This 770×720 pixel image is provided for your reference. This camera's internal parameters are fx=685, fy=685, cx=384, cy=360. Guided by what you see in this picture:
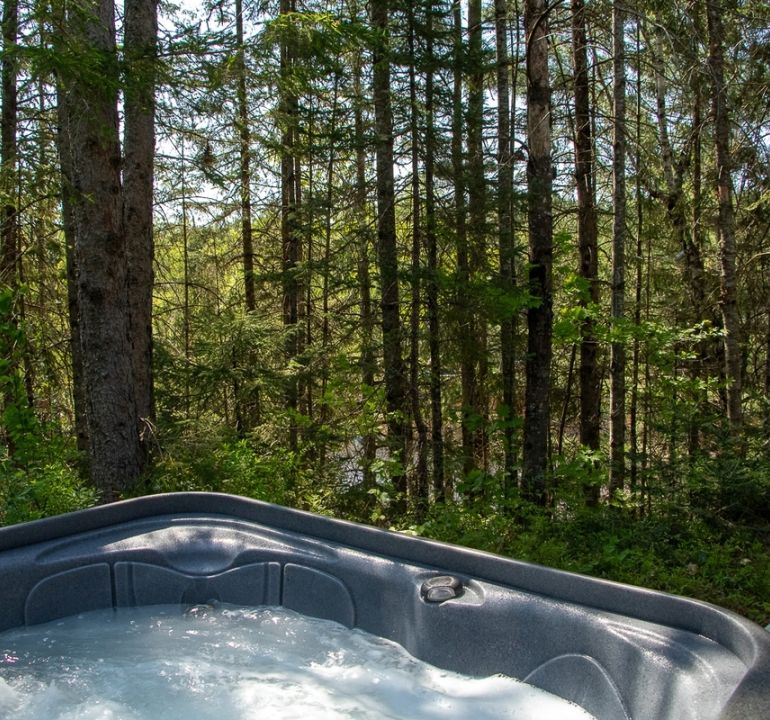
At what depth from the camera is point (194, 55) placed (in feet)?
15.9

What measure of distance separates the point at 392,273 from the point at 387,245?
385 mm

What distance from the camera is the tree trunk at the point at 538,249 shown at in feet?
18.9

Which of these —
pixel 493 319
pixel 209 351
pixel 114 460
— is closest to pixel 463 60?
pixel 493 319

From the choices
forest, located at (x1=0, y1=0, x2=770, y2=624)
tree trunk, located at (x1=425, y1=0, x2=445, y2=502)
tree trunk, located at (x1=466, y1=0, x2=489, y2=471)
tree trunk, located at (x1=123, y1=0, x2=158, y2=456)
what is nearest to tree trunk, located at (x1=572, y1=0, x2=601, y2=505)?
forest, located at (x1=0, y1=0, x2=770, y2=624)

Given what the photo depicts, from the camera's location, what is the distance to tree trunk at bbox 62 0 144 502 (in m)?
4.84

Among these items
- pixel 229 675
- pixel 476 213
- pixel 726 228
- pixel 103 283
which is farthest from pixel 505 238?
pixel 229 675

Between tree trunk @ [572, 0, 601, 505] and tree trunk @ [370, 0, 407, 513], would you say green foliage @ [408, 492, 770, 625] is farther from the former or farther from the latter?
tree trunk @ [572, 0, 601, 505]

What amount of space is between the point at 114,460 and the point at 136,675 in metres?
2.48

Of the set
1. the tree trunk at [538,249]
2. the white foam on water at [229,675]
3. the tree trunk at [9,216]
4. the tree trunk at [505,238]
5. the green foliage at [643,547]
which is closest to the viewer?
the white foam on water at [229,675]

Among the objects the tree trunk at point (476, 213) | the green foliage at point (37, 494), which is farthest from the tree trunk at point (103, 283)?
the tree trunk at point (476, 213)

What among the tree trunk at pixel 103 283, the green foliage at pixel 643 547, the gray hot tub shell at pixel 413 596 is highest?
the tree trunk at pixel 103 283

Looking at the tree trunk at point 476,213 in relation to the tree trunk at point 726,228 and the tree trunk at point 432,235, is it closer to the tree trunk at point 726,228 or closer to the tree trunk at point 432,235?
the tree trunk at point 432,235

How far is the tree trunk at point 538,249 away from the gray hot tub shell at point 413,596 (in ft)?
8.79

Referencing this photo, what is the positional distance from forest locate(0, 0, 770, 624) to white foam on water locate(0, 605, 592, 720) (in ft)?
3.91
